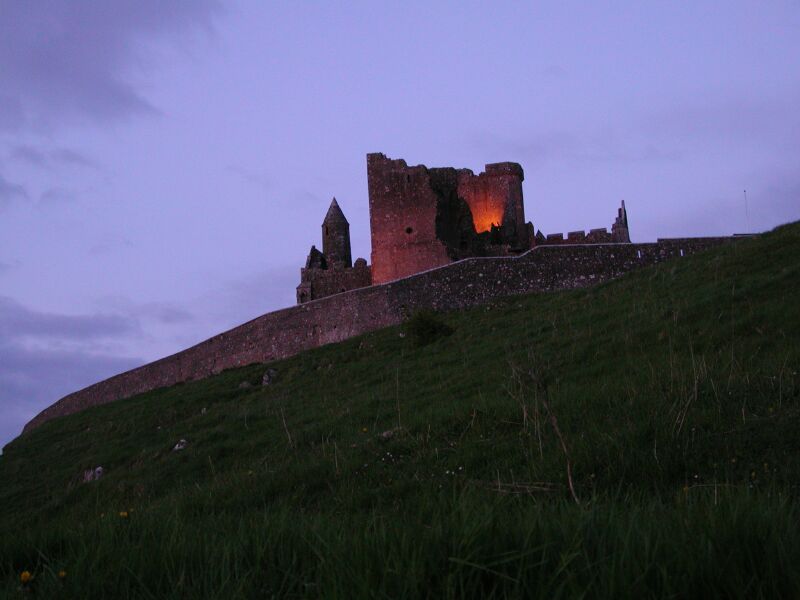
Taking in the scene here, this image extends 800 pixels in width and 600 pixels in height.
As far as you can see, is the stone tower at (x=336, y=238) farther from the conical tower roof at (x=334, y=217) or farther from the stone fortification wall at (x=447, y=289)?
the stone fortification wall at (x=447, y=289)

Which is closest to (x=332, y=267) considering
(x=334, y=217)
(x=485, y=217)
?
(x=334, y=217)

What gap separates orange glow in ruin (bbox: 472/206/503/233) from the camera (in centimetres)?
3966

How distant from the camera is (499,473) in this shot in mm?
5879

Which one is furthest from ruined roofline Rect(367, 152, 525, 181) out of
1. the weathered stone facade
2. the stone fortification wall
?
the stone fortification wall

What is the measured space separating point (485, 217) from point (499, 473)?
3470 centimetres

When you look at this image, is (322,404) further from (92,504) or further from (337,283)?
(337,283)

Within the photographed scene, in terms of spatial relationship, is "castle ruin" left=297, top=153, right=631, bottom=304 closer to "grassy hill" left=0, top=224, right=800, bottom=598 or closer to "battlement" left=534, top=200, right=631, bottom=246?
"battlement" left=534, top=200, right=631, bottom=246

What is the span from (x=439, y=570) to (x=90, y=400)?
132 ft

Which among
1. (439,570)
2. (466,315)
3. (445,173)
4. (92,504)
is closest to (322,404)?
(92,504)

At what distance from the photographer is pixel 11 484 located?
17531 millimetres

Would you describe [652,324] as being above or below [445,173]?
below

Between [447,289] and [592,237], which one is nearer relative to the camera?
[447,289]

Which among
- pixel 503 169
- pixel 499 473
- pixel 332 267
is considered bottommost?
pixel 499 473

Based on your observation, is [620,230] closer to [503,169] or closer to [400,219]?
[503,169]
